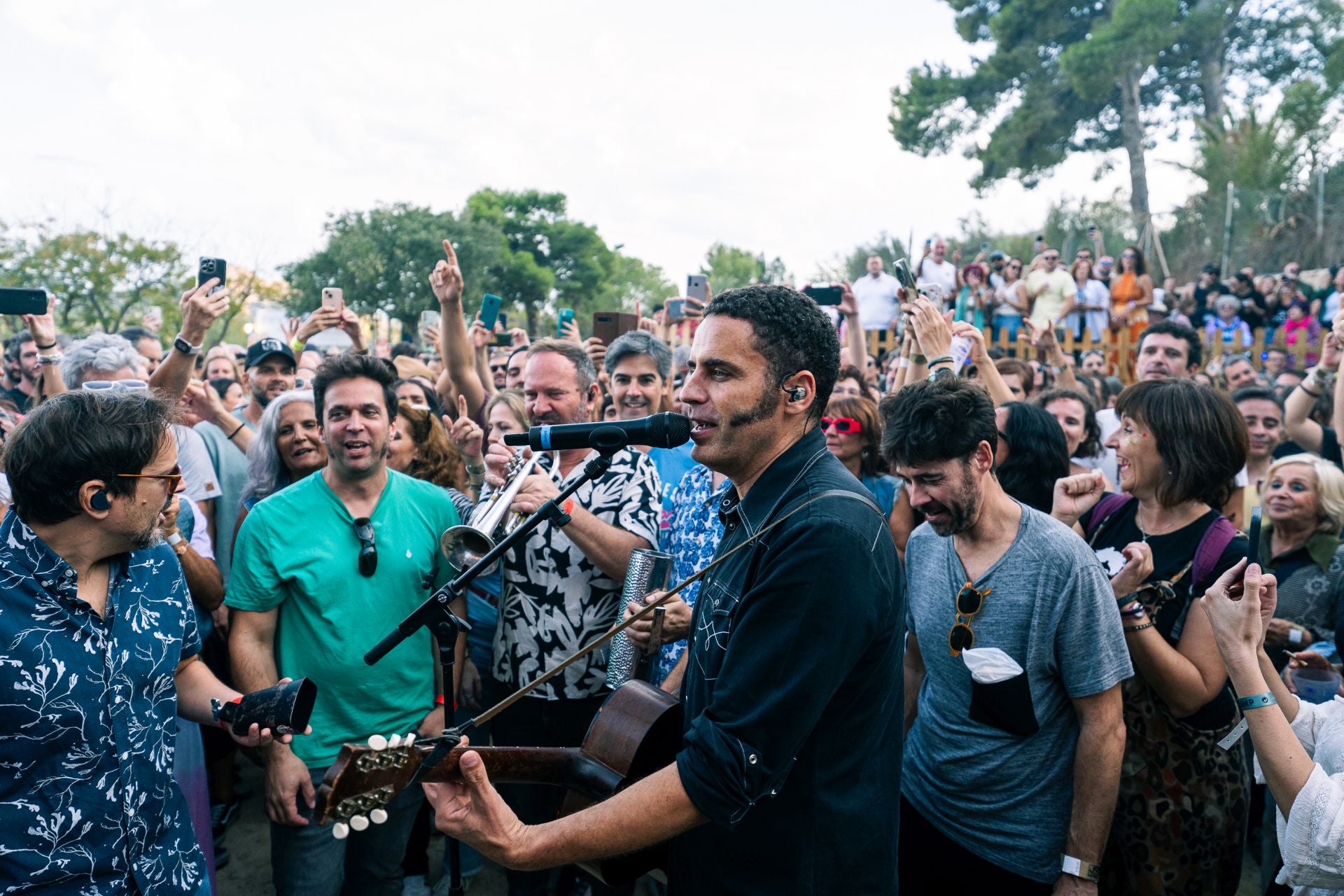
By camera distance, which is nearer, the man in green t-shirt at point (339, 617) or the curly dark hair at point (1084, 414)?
the man in green t-shirt at point (339, 617)

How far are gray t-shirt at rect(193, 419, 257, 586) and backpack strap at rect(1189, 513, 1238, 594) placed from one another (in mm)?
4523

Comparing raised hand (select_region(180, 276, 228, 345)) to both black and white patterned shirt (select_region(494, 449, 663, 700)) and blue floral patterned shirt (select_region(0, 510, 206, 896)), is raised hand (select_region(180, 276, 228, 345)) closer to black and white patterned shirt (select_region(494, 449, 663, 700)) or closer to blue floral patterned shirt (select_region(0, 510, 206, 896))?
black and white patterned shirt (select_region(494, 449, 663, 700))

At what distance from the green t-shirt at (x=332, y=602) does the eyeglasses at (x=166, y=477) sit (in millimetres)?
767

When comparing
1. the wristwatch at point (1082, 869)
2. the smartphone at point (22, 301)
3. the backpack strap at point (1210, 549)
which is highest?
the smartphone at point (22, 301)

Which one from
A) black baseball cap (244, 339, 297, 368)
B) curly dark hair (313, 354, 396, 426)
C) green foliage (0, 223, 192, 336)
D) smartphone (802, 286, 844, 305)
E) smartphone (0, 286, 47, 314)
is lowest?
curly dark hair (313, 354, 396, 426)

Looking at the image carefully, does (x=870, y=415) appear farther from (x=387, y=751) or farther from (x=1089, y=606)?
(x=387, y=751)

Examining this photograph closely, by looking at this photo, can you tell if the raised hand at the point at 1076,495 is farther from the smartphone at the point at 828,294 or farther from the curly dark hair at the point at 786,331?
the smartphone at the point at 828,294

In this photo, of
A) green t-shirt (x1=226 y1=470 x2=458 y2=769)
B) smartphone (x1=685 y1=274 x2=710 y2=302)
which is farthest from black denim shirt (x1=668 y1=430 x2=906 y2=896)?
smartphone (x1=685 y1=274 x2=710 y2=302)

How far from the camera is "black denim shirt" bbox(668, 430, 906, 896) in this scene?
179 centimetres

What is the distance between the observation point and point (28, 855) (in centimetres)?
223

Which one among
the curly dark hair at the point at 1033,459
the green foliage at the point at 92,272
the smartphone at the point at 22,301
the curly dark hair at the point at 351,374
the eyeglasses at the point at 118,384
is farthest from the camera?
the green foliage at the point at 92,272

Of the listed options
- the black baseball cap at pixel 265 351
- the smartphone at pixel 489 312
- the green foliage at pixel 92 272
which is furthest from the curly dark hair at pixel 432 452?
the green foliage at pixel 92 272

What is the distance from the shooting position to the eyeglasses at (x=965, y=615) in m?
2.82

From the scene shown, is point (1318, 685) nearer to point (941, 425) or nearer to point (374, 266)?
point (941, 425)
